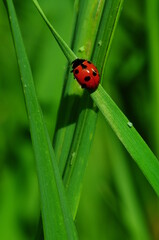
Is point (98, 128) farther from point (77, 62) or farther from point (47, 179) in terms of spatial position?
point (47, 179)

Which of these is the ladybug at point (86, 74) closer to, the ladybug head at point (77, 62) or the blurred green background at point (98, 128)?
the ladybug head at point (77, 62)

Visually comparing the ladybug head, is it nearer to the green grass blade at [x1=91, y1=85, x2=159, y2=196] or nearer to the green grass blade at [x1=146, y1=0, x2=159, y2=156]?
the green grass blade at [x1=91, y1=85, x2=159, y2=196]

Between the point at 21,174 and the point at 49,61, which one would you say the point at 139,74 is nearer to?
the point at 49,61

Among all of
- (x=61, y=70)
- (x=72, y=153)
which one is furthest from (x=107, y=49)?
(x=61, y=70)

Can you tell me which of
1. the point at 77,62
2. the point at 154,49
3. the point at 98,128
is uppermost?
the point at 77,62

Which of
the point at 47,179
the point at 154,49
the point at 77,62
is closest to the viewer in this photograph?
the point at 47,179

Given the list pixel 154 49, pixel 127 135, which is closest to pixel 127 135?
pixel 127 135

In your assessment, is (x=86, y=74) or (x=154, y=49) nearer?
(x=86, y=74)
